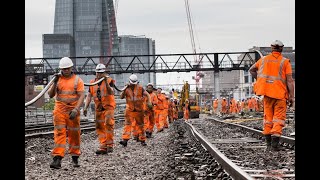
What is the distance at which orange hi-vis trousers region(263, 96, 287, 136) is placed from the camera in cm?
834

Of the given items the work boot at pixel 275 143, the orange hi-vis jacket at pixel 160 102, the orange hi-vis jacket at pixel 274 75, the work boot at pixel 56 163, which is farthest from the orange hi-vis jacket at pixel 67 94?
the orange hi-vis jacket at pixel 160 102

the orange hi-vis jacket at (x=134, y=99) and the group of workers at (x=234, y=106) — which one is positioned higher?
the orange hi-vis jacket at (x=134, y=99)

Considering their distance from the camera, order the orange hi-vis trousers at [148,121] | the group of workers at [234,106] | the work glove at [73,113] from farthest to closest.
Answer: the group of workers at [234,106] → the orange hi-vis trousers at [148,121] → the work glove at [73,113]

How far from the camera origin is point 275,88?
8398mm

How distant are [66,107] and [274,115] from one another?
335 cm

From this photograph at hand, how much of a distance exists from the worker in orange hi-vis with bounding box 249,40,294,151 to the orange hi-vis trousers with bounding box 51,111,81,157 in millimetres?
3099

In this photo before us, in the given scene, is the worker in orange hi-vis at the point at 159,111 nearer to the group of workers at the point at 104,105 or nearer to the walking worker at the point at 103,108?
the walking worker at the point at 103,108

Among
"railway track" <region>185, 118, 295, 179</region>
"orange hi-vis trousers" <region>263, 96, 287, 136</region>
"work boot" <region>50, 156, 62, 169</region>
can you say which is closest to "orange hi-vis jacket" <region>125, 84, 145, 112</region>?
"railway track" <region>185, 118, 295, 179</region>

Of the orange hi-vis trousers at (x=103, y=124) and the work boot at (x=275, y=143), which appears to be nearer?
the work boot at (x=275, y=143)

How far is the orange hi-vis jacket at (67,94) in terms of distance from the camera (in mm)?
7980

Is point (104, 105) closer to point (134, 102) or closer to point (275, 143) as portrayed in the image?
point (134, 102)
